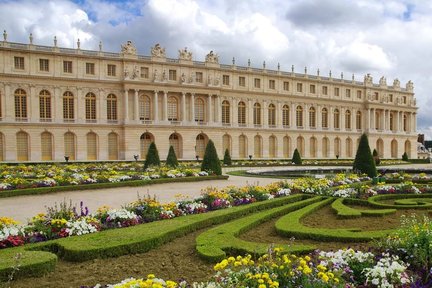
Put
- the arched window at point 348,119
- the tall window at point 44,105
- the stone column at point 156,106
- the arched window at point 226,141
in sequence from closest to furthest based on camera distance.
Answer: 1. the tall window at point 44,105
2. the stone column at point 156,106
3. the arched window at point 226,141
4. the arched window at point 348,119

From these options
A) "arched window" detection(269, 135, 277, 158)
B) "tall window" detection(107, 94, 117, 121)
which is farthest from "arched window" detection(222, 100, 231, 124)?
"tall window" detection(107, 94, 117, 121)

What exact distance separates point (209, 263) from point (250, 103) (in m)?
47.1

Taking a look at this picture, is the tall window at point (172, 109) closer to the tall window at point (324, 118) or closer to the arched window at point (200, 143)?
the arched window at point (200, 143)

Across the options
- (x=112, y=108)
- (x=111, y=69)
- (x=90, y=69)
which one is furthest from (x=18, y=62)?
(x=112, y=108)

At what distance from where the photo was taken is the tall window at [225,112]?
5094 centimetres

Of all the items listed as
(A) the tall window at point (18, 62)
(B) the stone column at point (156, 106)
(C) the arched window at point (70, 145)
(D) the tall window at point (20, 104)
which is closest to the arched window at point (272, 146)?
(B) the stone column at point (156, 106)

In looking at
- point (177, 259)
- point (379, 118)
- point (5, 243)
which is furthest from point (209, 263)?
point (379, 118)

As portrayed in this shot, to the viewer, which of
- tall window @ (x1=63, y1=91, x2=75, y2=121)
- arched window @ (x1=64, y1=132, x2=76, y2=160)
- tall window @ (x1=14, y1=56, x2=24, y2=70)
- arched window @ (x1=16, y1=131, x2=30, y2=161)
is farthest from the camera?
arched window @ (x1=64, y1=132, x2=76, y2=160)

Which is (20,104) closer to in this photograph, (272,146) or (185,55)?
(185,55)

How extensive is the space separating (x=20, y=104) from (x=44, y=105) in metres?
2.34

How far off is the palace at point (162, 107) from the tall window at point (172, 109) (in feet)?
0.41

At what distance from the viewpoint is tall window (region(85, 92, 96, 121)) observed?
43531 millimetres

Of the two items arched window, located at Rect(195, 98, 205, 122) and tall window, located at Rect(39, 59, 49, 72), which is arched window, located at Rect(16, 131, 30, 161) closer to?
tall window, located at Rect(39, 59, 49, 72)

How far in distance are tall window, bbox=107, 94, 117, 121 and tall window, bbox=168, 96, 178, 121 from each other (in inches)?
258
